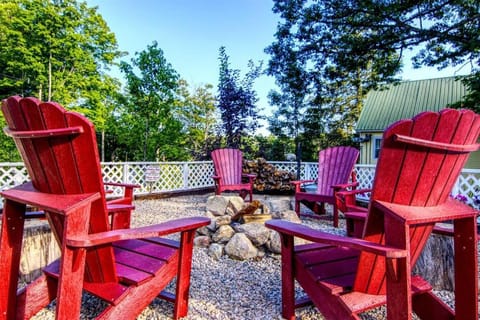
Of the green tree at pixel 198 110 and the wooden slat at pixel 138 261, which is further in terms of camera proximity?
the green tree at pixel 198 110

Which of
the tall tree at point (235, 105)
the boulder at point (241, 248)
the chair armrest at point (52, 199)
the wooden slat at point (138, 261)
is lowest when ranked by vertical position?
the boulder at point (241, 248)

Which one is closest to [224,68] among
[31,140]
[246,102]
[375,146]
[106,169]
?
[246,102]

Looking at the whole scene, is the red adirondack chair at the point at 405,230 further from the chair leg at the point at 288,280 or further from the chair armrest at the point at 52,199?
the chair armrest at the point at 52,199

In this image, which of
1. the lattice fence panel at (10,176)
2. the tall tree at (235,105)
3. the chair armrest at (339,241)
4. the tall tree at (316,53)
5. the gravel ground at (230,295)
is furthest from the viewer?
the tall tree at (235,105)

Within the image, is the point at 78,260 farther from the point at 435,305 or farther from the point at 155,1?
the point at 155,1

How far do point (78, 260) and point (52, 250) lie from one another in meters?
1.27

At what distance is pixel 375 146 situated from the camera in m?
9.73

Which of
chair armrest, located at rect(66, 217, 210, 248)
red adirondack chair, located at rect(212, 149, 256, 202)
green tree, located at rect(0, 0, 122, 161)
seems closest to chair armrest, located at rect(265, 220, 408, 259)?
chair armrest, located at rect(66, 217, 210, 248)

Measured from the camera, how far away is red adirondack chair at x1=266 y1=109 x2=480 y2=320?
942 millimetres

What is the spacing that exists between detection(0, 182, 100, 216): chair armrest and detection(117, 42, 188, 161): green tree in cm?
704

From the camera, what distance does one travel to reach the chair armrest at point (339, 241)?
88cm

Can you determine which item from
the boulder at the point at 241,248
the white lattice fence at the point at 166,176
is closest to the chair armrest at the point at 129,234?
the boulder at the point at 241,248

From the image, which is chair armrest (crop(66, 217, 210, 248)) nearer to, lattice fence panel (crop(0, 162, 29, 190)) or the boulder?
the boulder

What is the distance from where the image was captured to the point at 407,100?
957 centimetres
